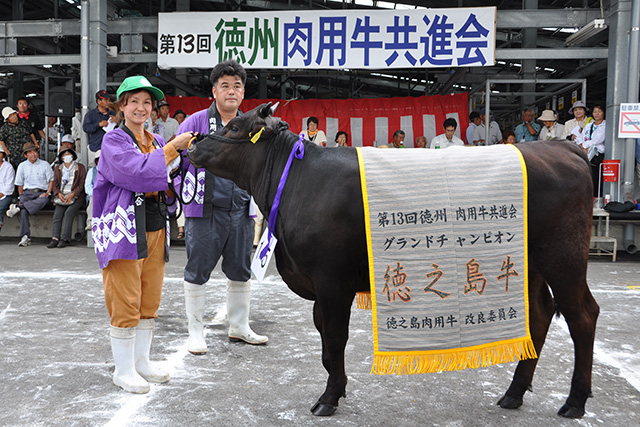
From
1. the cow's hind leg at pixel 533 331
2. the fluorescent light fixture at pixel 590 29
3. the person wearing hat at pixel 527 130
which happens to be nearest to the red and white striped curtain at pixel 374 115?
the person wearing hat at pixel 527 130

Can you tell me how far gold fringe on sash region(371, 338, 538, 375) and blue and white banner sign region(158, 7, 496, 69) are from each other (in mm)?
7194

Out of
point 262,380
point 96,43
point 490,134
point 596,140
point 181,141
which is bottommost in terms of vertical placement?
point 262,380

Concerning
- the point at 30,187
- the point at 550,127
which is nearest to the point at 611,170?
the point at 550,127

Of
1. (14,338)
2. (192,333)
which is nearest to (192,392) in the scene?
(192,333)

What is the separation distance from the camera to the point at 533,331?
3246mm

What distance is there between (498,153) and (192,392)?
2.27 meters

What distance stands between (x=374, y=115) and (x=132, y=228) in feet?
34.9

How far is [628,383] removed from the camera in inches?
136

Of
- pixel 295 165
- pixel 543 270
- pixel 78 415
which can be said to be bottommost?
pixel 78 415

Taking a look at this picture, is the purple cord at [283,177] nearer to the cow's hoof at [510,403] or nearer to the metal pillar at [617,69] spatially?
the cow's hoof at [510,403]

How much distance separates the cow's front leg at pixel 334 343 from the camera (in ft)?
9.76

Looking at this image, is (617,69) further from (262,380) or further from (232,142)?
(262,380)

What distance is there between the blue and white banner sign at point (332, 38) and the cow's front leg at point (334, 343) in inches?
283

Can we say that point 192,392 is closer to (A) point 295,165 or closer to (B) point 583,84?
(A) point 295,165
